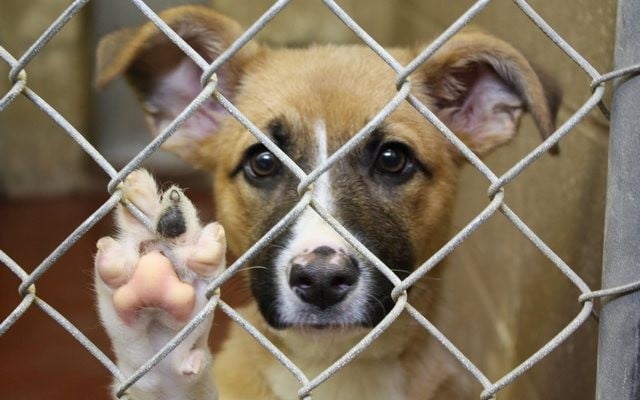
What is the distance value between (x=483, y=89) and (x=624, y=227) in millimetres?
1387

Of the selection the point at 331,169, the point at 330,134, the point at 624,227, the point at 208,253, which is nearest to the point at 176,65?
the point at 330,134

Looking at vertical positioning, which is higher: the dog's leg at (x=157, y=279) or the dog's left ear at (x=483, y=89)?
the dog's leg at (x=157, y=279)

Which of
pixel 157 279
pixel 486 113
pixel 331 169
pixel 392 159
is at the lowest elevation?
pixel 486 113

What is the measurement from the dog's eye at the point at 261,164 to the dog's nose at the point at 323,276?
1.92ft

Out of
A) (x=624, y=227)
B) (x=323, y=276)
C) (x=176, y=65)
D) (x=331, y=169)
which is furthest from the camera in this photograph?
(x=176, y=65)

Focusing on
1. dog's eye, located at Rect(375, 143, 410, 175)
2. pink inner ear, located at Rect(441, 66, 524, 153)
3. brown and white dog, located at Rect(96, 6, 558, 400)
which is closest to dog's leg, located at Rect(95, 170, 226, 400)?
brown and white dog, located at Rect(96, 6, 558, 400)

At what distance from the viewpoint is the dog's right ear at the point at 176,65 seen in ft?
8.75

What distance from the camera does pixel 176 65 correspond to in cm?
296

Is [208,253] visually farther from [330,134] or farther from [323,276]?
[330,134]

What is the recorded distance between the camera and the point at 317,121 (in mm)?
2730

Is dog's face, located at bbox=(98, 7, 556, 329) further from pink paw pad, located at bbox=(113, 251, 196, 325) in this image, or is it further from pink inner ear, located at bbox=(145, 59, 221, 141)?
pink paw pad, located at bbox=(113, 251, 196, 325)

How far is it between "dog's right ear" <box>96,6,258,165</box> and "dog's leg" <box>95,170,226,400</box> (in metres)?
0.91

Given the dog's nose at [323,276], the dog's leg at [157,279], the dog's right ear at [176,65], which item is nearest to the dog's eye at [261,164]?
the dog's right ear at [176,65]

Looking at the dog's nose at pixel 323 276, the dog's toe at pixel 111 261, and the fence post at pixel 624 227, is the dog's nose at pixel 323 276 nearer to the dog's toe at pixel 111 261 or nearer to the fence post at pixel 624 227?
the dog's toe at pixel 111 261
